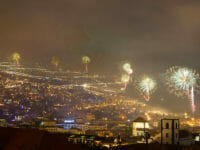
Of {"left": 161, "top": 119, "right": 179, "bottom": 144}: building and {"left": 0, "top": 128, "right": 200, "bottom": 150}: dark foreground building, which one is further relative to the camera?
{"left": 161, "top": 119, "right": 179, "bottom": 144}: building

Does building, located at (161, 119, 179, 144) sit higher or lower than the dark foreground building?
lower

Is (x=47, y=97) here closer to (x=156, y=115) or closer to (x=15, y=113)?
(x=15, y=113)

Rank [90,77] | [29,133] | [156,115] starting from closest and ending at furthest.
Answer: [29,133] < [156,115] < [90,77]

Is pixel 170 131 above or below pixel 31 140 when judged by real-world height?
below

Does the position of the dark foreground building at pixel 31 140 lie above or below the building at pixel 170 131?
above

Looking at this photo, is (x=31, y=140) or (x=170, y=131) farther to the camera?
(x=170, y=131)

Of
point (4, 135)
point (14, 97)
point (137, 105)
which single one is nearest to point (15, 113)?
point (14, 97)

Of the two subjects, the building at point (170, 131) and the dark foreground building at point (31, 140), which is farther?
the building at point (170, 131)

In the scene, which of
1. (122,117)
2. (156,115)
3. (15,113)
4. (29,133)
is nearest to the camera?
(29,133)
